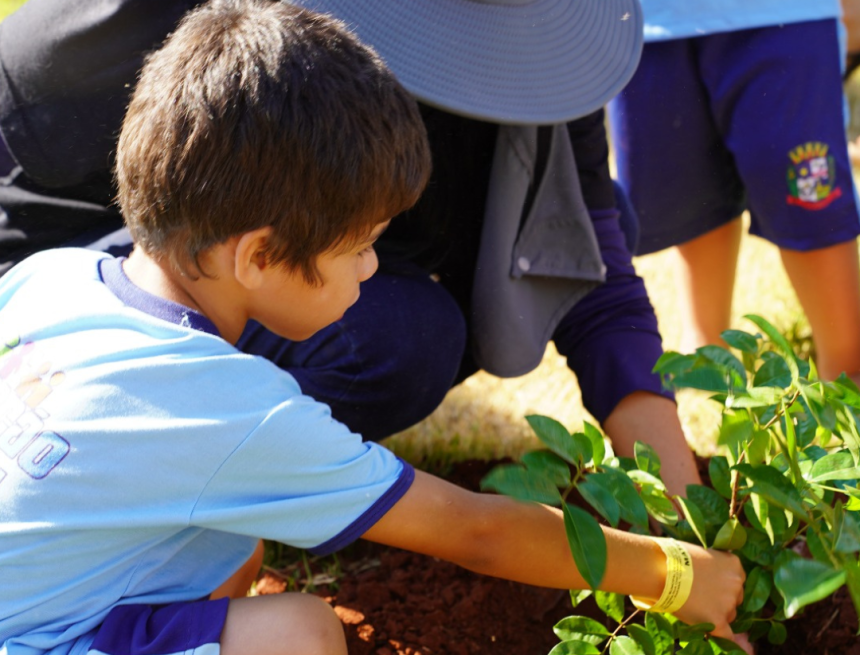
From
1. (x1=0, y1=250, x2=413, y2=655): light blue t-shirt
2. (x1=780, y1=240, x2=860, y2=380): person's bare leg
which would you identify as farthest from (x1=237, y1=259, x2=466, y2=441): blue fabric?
(x1=780, y1=240, x2=860, y2=380): person's bare leg

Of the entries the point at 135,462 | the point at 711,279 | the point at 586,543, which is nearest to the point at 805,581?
the point at 586,543

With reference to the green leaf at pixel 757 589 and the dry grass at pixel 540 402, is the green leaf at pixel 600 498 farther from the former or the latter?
the dry grass at pixel 540 402

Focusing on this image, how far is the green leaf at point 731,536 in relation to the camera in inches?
49.9

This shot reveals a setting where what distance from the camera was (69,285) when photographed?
4.06ft

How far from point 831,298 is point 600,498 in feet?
4.55

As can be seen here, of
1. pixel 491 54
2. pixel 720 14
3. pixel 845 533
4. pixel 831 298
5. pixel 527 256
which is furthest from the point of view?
pixel 831 298

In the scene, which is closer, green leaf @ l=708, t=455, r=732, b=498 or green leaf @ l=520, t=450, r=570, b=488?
green leaf @ l=520, t=450, r=570, b=488

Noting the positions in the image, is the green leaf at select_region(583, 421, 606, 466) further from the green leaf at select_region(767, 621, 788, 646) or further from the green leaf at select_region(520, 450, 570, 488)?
the green leaf at select_region(767, 621, 788, 646)

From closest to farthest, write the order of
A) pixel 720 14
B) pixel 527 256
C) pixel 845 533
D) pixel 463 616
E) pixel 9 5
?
1. pixel 845 533
2. pixel 463 616
3. pixel 527 256
4. pixel 720 14
5. pixel 9 5

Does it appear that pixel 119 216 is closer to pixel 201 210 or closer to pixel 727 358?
pixel 201 210

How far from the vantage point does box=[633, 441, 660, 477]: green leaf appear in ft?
4.07

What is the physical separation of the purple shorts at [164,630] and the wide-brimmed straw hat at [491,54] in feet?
2.47

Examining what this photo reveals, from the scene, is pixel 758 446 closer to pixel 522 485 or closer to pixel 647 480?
pixel 647 480

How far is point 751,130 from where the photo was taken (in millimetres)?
2178
